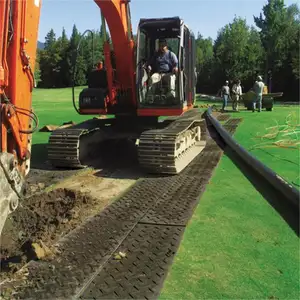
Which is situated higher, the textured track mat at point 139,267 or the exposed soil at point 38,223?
the exposed soil at point 38,223

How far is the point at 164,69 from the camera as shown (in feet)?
25.9

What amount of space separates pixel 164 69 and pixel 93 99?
149 centimetres

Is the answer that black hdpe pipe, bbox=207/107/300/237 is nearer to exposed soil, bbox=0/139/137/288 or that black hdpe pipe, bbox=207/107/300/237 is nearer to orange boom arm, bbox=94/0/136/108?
exposed soil, bbox=0/139/137/288

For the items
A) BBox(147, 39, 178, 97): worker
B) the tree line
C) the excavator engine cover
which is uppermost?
the tree line

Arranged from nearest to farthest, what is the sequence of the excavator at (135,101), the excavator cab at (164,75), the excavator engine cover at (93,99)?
the excavator at (135,101), the excavator cab at (164,75), the excavator engine cover at (93,99)

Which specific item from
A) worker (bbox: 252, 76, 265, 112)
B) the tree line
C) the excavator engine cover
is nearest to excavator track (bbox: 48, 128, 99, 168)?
the excavator engine cover

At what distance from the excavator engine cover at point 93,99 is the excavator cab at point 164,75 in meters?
0.73

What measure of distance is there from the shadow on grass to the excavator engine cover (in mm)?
2871

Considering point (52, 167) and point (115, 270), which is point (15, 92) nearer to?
point (115, 270)

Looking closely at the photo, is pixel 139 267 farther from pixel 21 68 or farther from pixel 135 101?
pixel 135 101

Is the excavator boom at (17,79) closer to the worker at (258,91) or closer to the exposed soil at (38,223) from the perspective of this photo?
the exposed soil at (38,223)

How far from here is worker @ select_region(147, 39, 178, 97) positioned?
25.4 feet

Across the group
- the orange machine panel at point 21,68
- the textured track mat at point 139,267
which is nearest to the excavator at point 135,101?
the orange machine panel at point 21,68

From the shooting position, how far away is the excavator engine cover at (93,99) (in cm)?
797
